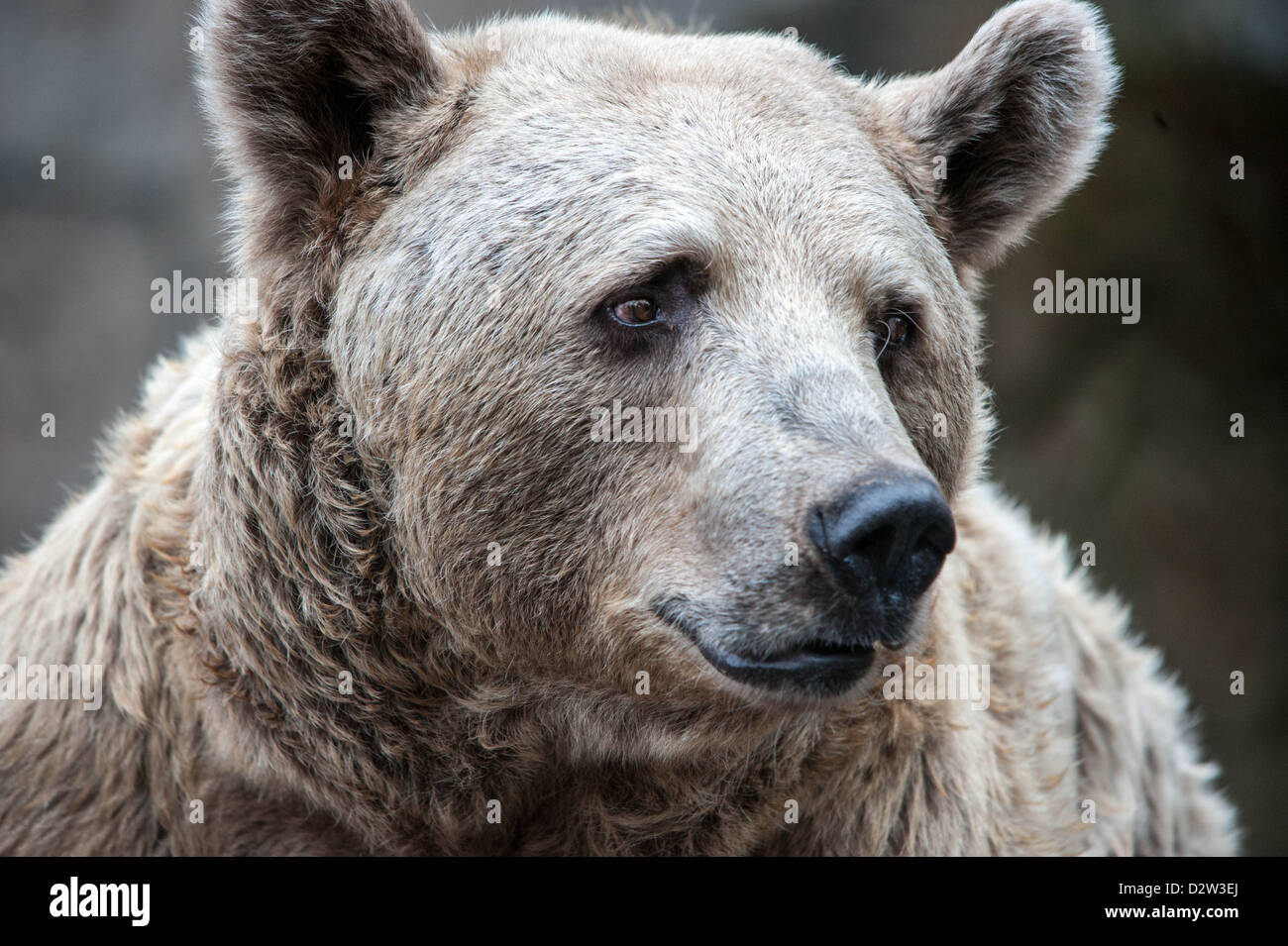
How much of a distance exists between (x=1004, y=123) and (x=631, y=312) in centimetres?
159

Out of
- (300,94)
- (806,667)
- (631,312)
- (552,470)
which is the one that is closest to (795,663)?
(806,667)

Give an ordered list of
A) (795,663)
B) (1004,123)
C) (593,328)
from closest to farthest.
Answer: (795,663)
(593,328)
(1004,123)

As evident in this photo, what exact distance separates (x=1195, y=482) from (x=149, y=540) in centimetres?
857

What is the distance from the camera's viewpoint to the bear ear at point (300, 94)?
3.36 metres

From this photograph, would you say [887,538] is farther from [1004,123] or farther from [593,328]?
[1004,123]

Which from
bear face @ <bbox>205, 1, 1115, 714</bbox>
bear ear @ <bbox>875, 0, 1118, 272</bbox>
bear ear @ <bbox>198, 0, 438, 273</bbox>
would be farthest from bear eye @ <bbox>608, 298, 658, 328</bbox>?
bear ear @ <bbox>875, 0, 1118, 272</bbox>

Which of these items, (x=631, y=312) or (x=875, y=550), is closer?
(x=875, y=550)

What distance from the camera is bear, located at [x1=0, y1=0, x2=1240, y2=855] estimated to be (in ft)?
10.2

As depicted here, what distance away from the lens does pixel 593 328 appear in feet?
10.7

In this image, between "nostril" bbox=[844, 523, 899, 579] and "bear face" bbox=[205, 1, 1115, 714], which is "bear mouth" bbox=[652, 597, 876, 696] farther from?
"nostril" bbox=[844, 523, 899, 579]

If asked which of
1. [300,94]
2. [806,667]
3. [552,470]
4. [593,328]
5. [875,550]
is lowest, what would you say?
[806,667]

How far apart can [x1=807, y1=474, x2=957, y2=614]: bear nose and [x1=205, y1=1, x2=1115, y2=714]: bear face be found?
0.05 feet

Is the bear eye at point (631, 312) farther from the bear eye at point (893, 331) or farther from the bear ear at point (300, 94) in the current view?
the bear ear at point (300, 94)
